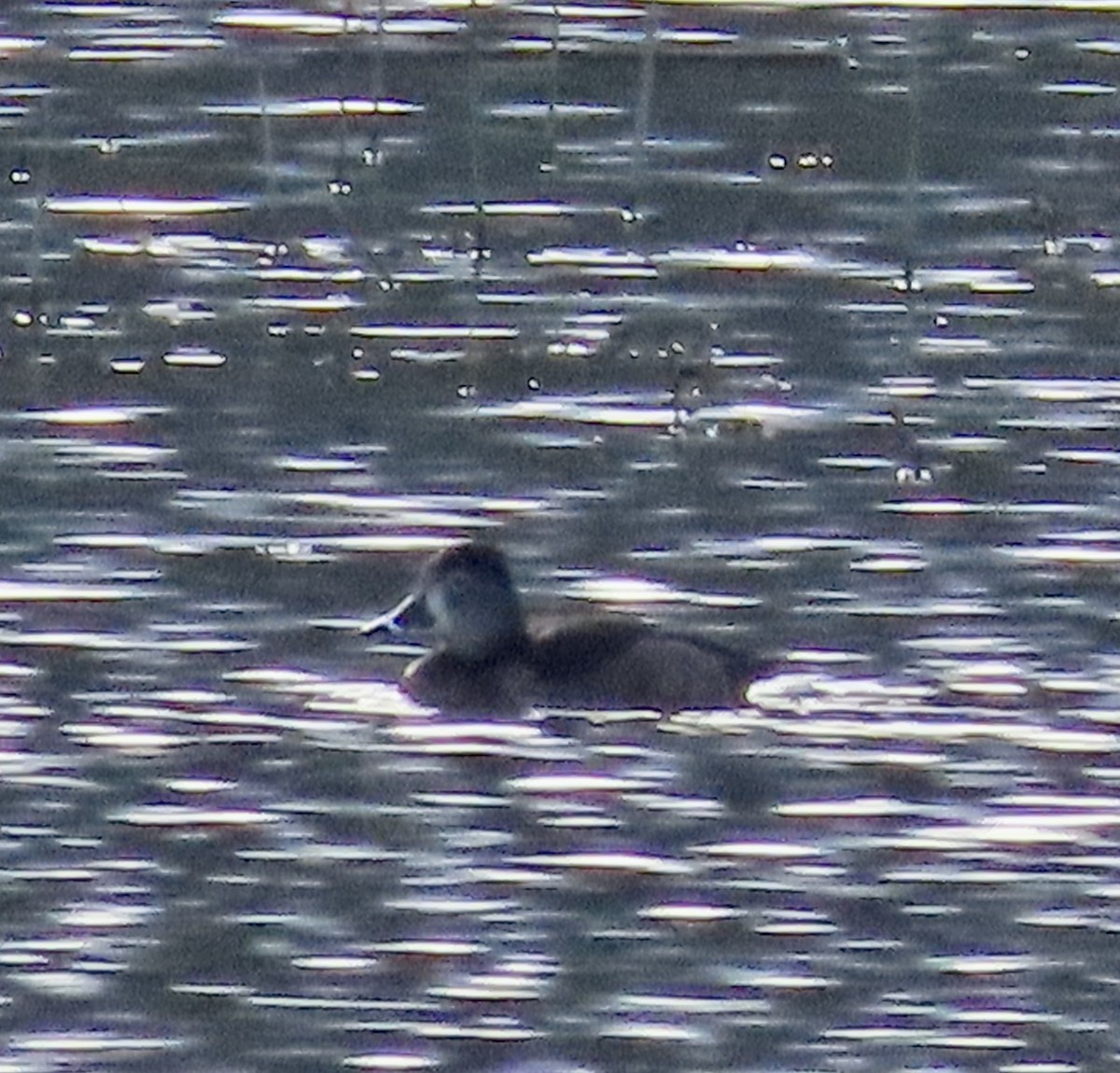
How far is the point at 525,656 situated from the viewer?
993cm

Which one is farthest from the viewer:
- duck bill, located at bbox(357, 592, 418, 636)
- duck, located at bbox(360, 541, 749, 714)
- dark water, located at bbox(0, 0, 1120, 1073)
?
duck bill, located at bbox(357, 592, 418, 636)

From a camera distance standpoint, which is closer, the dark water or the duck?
the dark water

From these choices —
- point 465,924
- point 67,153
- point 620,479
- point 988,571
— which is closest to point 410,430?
point 620,479

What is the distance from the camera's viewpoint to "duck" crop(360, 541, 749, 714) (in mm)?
9586

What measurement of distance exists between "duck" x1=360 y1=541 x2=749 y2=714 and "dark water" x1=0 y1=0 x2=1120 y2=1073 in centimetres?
6

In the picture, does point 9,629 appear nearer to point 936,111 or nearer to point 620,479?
point 620,479

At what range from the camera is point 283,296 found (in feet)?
41.8

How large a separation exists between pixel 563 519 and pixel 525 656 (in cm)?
94

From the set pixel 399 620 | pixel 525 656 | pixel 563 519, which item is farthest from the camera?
pixel 563 519

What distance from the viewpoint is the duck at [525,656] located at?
9.59 meters

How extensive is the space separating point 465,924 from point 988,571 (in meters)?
2.41

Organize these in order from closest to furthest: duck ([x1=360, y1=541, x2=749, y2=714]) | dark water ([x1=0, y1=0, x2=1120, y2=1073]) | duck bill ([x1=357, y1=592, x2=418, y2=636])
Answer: dark water ([x1=0, y1=0, x2=1120, y2=1073])
duck ([x1=360, y1=541, x2=749, y2=714])
duck bill ([x1=357, y1=592, x2=418, y2=636])

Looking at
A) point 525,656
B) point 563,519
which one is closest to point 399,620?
point 525,656

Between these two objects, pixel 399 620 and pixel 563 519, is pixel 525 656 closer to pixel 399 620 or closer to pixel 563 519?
pixel 399 620
